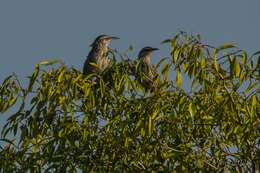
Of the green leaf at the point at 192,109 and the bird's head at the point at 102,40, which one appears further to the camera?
the bird's head at the point at 102,40

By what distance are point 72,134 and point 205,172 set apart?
1.64m

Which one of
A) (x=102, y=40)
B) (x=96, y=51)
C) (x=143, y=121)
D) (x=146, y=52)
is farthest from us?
(x=146, y=52)

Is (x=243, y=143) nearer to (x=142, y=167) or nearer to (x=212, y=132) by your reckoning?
(x=212, y=132)

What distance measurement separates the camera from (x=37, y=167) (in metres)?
9.82

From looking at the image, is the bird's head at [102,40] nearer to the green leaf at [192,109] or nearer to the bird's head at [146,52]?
the bird's head at [146,52]

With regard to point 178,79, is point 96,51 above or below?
above

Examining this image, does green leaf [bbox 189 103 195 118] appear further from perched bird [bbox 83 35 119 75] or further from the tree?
perched bird [bbox 83 35 119 75]

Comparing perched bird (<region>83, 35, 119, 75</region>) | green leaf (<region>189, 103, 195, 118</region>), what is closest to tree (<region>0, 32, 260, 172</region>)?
green leaf (<region>189, 103, 195, 118</region>)

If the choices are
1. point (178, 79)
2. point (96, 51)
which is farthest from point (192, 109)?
point (96, 51)

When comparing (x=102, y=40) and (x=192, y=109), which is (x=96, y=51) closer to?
(x=102, y=40)

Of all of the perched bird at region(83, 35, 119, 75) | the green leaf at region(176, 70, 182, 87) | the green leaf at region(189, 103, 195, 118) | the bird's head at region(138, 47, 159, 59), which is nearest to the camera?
the green leaf at region(189, 103, 195, 118)

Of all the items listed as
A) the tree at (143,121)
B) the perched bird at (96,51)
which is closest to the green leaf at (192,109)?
the tree at (143,121)

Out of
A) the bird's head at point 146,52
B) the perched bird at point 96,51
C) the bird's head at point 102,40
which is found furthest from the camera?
the bird's head at point 146,52

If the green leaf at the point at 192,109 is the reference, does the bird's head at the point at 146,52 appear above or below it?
above
